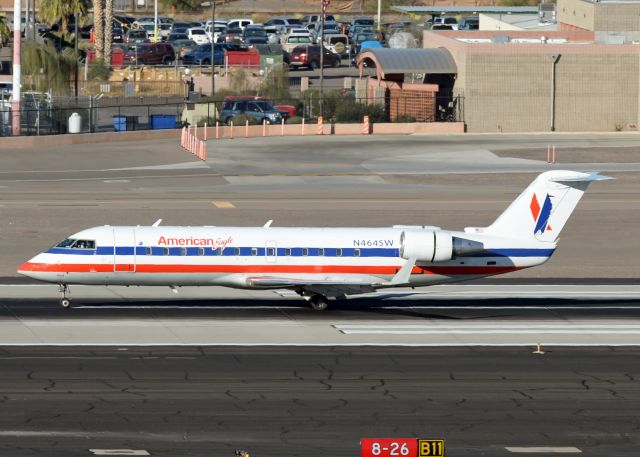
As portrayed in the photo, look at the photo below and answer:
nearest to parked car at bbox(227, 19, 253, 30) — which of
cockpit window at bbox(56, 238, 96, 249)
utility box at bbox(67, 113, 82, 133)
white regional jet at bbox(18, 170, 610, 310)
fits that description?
utility box at bbox(67, 113, 82, 133)

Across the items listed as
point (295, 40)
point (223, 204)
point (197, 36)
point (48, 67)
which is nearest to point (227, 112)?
point (48, 67)

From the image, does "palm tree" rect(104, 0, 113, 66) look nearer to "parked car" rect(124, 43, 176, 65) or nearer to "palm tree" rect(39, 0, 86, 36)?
"palm tree" rect(39, 0, 86, 36)

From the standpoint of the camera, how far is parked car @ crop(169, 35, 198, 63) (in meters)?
127

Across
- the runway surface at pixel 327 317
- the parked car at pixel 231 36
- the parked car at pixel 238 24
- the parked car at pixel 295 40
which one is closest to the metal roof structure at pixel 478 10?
the parked car at pixel 295 40
